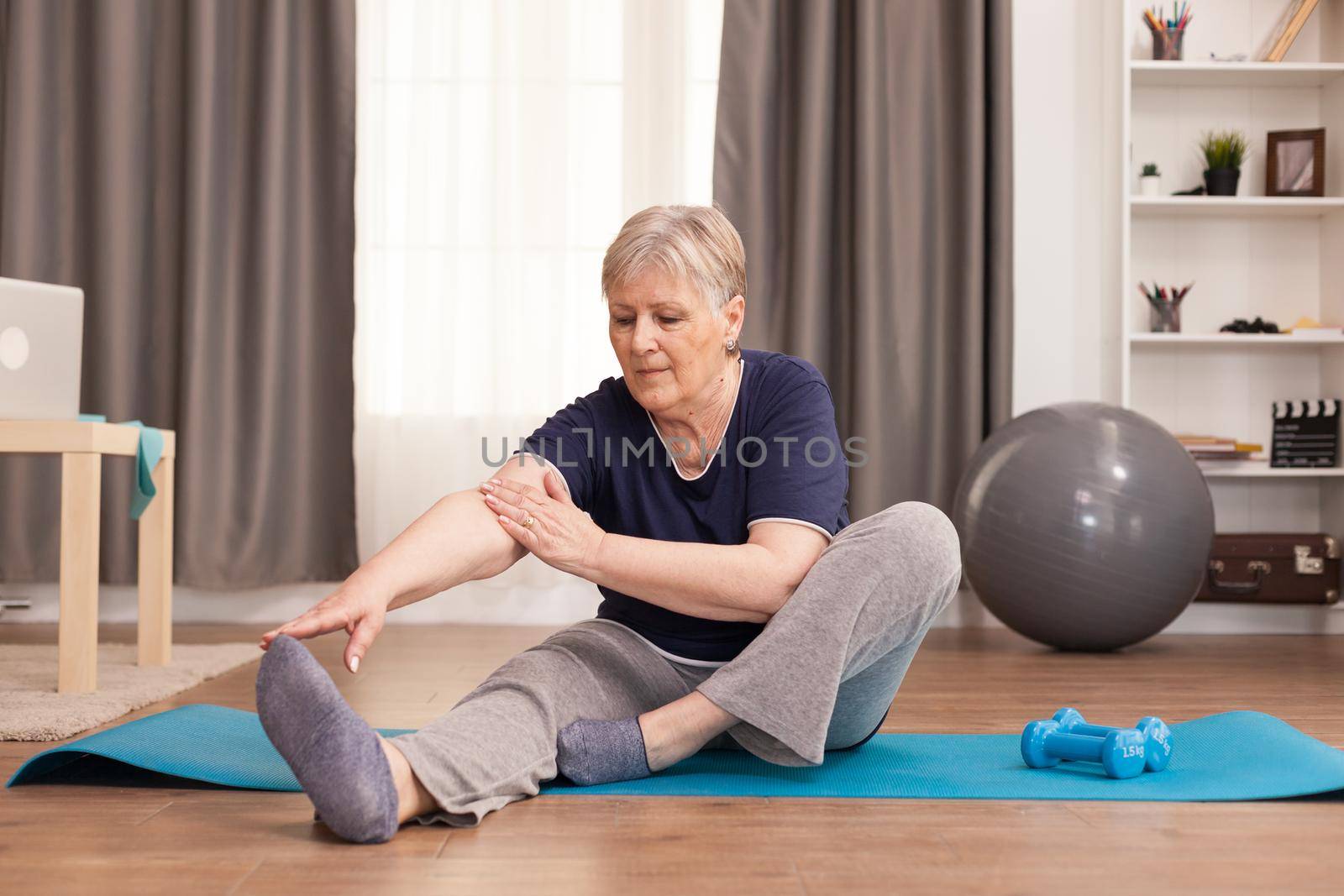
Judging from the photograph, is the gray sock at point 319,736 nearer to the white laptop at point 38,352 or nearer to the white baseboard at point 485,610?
the white laptop at point 38,352

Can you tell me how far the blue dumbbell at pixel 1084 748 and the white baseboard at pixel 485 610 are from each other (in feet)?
6.95

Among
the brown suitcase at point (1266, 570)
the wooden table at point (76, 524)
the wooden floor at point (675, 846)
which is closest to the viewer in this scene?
the wooden floor at point (675, 846)

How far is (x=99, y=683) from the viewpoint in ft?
7.86

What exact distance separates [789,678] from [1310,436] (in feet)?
9.48

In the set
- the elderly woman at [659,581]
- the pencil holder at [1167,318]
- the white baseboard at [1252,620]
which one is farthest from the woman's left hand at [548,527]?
the pencil holder at [1167,318]

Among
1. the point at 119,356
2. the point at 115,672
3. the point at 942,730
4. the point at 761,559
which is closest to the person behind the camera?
the point at 761,559

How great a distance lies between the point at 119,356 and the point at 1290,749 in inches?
133

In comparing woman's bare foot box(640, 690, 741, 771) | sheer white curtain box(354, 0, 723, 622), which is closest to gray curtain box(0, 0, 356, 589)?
sheer white curtain box(354, 0, 723, 622)

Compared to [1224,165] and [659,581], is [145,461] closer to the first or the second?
[659,581]

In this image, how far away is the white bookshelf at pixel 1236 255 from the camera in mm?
3746

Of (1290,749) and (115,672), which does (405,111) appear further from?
(1290,749)

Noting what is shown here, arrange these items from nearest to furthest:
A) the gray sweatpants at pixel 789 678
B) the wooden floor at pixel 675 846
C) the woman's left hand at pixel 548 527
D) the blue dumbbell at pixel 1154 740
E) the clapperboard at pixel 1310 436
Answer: the wooden floor at pixel 675 846
the gray sweatpants at pixel 789 678
the woman's left hand at pixel 548 527
the blue dumbbell at pixel 1154 740
the clapperboard at pixel 1310 436

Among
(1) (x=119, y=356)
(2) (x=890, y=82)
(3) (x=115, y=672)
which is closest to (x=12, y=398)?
(3) (x=115, y=672)

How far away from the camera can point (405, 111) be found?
3.80 meters
